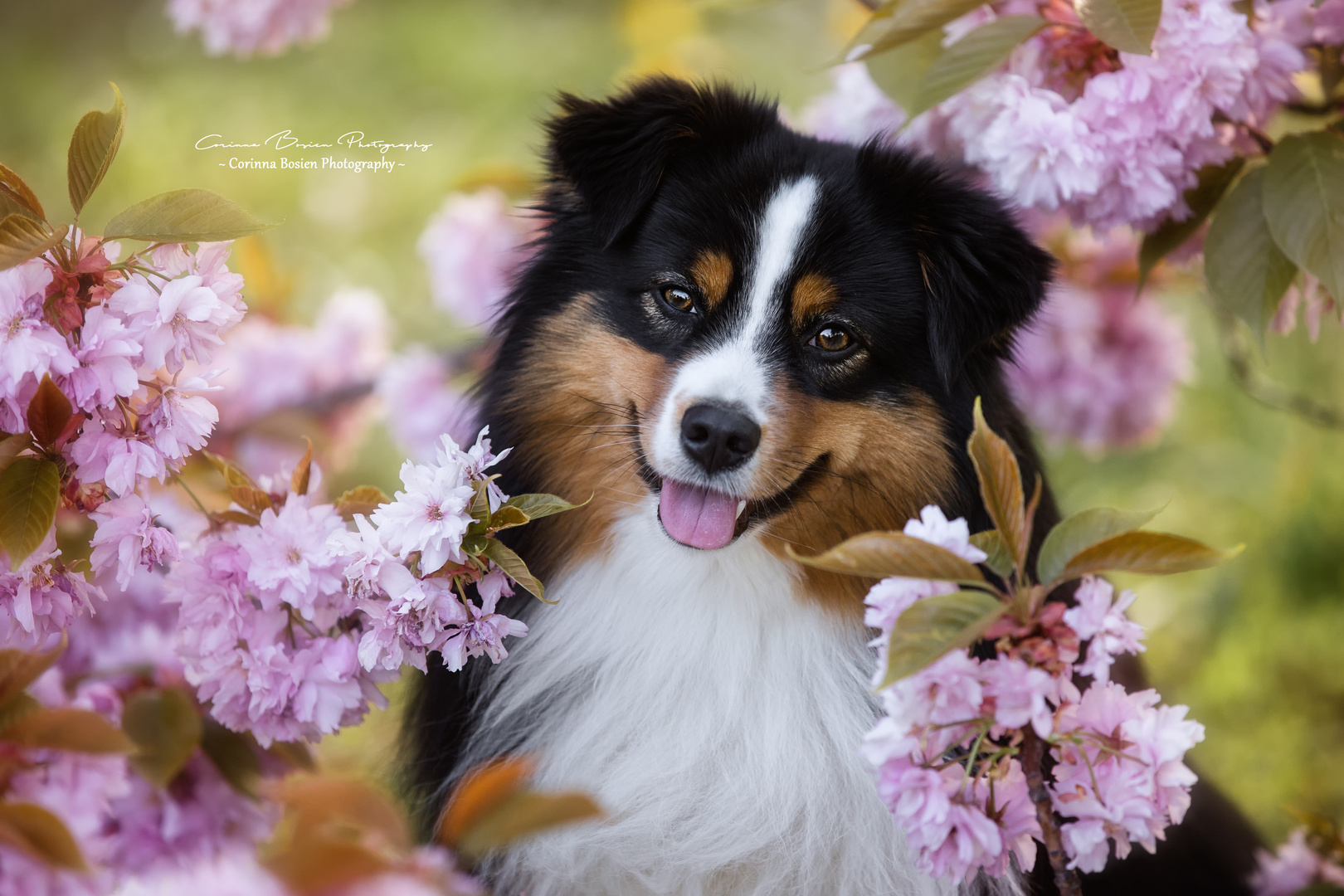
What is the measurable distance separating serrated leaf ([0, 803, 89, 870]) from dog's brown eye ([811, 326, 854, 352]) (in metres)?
1.33

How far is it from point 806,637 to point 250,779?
3.02ft

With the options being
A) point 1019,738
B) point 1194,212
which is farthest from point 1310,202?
point 1019,738

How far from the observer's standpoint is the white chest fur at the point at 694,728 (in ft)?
6.21

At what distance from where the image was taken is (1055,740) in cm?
136

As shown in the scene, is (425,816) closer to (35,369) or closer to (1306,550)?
(35,369)

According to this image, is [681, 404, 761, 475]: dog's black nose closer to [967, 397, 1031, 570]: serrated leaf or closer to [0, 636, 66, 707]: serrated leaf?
[967, 397, 1031, 570]: serrated leaf

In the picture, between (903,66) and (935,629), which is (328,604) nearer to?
(935,629)

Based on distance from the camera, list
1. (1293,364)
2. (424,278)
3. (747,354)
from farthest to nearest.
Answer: (424,278)
(1293,364)
(747,354)

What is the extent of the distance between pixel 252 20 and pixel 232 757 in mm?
1921

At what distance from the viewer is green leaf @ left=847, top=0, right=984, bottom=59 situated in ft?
6.03

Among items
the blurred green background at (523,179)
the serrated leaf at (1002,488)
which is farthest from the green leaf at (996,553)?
the blurred green background at (523,179)

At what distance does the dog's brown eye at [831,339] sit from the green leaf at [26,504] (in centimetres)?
118

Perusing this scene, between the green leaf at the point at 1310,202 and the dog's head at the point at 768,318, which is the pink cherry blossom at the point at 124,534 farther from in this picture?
the green leaf at the point at 1310,202

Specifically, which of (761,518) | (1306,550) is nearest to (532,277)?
(761,518)
